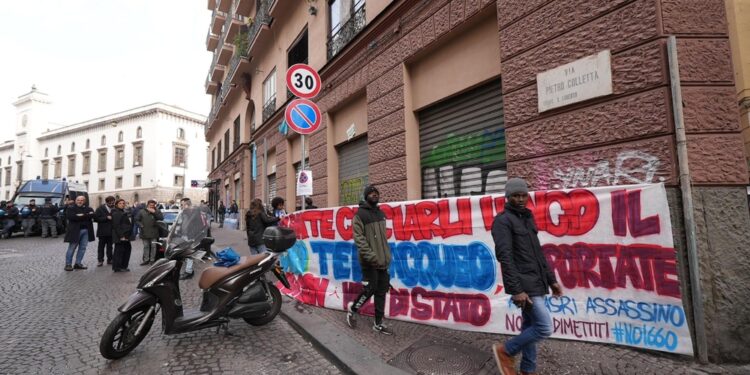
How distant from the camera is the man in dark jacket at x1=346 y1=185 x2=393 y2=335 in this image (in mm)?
4035

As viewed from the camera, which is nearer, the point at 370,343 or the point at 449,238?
the point at 370,343

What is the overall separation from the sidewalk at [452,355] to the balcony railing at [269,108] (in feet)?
40.3

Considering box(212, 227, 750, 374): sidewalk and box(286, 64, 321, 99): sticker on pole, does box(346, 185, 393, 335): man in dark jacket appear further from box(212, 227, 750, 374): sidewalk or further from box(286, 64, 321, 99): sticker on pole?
box(286, 64, 321, 99): sticker on pole

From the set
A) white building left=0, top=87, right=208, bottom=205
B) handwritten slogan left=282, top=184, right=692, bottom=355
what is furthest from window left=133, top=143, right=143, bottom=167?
handwritten slogan left=282, top=184, right=692, bottom=355

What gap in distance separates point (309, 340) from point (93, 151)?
71.7 m

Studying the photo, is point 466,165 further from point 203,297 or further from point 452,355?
point 203,297

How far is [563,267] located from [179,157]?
59.7 m

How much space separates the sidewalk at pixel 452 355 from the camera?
2.99 meters

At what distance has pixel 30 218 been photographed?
631 inches

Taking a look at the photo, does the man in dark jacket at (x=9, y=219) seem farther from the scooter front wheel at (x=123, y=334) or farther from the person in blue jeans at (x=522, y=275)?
the person in blue jeans at (x=522, y=275)

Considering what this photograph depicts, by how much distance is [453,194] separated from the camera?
635 cm

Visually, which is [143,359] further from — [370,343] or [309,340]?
[370,343]

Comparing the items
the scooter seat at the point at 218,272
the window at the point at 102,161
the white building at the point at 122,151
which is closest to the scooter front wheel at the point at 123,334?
the scooter seat at the point at 218,272

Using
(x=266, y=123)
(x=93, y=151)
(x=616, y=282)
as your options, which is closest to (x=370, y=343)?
(x=616, y=282)
